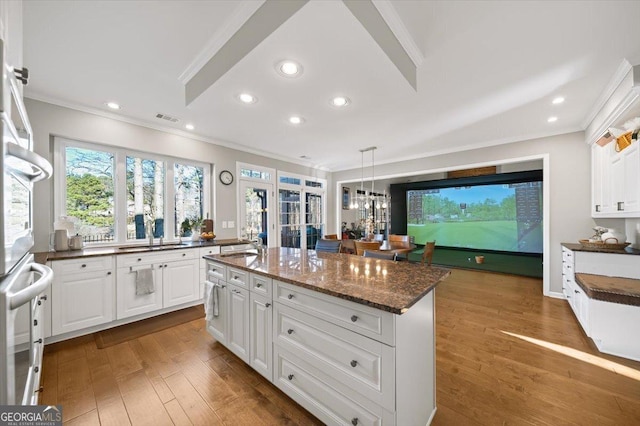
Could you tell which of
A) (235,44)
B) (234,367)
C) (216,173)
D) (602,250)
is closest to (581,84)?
(602,250)

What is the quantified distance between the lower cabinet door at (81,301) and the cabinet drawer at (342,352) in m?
2.37

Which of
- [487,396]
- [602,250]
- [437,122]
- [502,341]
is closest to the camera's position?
[487,396]

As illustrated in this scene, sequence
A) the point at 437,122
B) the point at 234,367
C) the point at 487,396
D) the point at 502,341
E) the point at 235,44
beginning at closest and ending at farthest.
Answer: the point at 487,396, the point at 235,44, the point at 234,367, the point at 502,341, the point at 437,122

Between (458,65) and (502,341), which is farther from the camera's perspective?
(502,341)

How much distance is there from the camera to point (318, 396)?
1.43m

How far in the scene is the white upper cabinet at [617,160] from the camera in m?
2.28

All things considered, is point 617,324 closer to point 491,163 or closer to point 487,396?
point 487,396

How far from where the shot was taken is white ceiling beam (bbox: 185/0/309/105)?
150 cm

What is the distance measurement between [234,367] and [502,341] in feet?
8.78

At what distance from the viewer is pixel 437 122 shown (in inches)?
134

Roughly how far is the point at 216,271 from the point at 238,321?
57 cm

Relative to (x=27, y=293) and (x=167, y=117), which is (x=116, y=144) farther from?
(x=27, y=293)

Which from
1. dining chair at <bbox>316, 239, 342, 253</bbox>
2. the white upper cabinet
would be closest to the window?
dining chair at <bbox>316, 239, 342, 253</bbox>

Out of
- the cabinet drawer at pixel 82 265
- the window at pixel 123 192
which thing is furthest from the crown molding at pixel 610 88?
the cabinet drawer at pixel 82 265
